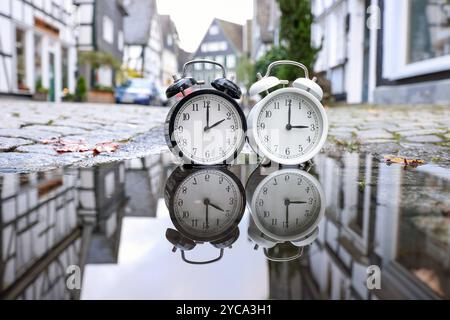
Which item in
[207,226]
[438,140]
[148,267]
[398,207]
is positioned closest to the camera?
[148,267]

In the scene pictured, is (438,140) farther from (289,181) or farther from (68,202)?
(68,202)

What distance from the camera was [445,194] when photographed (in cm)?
198

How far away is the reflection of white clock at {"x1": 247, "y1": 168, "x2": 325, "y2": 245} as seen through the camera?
1.46 metres

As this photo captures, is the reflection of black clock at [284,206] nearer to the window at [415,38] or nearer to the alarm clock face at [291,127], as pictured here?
the alarm clock face at [291,127]

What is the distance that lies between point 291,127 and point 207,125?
0.45 metres

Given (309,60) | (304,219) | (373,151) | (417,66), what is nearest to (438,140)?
(373,151)

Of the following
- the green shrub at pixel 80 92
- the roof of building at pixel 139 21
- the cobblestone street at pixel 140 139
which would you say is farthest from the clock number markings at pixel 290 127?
the roof of building at pixel 139 21

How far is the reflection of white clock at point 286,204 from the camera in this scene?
1456 mm

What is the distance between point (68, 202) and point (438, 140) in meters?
3.35

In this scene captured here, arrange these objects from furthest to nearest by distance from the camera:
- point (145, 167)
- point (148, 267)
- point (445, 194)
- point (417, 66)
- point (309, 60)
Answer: point (309, 60)
point (417, 66)
point (145, 167)
point (445, 194)
point (148, 267)

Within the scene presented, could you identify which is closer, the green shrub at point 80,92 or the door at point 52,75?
the door at point 52,75

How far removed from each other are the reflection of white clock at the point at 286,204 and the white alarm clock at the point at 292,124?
12cm

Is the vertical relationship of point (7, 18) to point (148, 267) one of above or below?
above

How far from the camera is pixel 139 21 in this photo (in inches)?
1559
